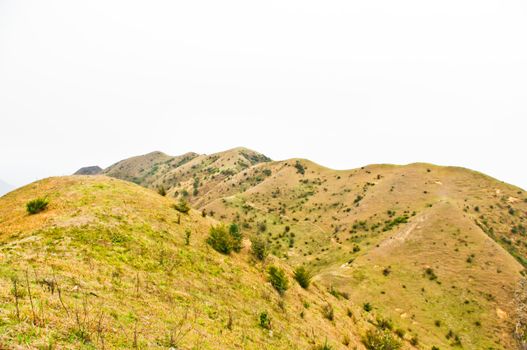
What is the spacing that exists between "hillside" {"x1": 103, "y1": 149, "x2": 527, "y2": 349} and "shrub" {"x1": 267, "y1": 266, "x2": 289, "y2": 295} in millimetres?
8937

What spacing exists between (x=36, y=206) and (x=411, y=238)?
2023 inches

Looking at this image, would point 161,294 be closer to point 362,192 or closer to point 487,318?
point 487,318

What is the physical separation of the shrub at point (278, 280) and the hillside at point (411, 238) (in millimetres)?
8937

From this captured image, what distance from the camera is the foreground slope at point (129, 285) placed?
7.19 m

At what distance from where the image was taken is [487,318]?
109 ft

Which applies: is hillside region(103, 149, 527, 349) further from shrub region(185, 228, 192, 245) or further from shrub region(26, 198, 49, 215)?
shrub region(26, 198, 49, 215)

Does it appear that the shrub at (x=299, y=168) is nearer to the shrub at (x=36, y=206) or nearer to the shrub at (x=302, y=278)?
the shrub at (x=302, y=278)

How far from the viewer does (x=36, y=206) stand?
1570 centimetres

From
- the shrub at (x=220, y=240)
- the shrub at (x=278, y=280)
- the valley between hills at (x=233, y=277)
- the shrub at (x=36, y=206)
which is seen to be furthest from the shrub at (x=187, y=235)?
the shrub at (x=36, y=206)

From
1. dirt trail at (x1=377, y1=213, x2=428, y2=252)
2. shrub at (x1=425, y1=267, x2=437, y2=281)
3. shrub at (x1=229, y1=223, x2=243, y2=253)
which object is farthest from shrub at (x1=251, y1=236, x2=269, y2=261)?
dirt trail at (x1=377, y1=213, x2=428, y2=252)

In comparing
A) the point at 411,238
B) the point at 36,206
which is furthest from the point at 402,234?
the point at 36,206

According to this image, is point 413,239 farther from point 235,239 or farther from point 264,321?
point 264,321

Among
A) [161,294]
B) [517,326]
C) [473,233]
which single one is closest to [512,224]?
[473,233]

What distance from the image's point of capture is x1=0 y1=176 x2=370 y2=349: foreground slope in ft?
23.6
